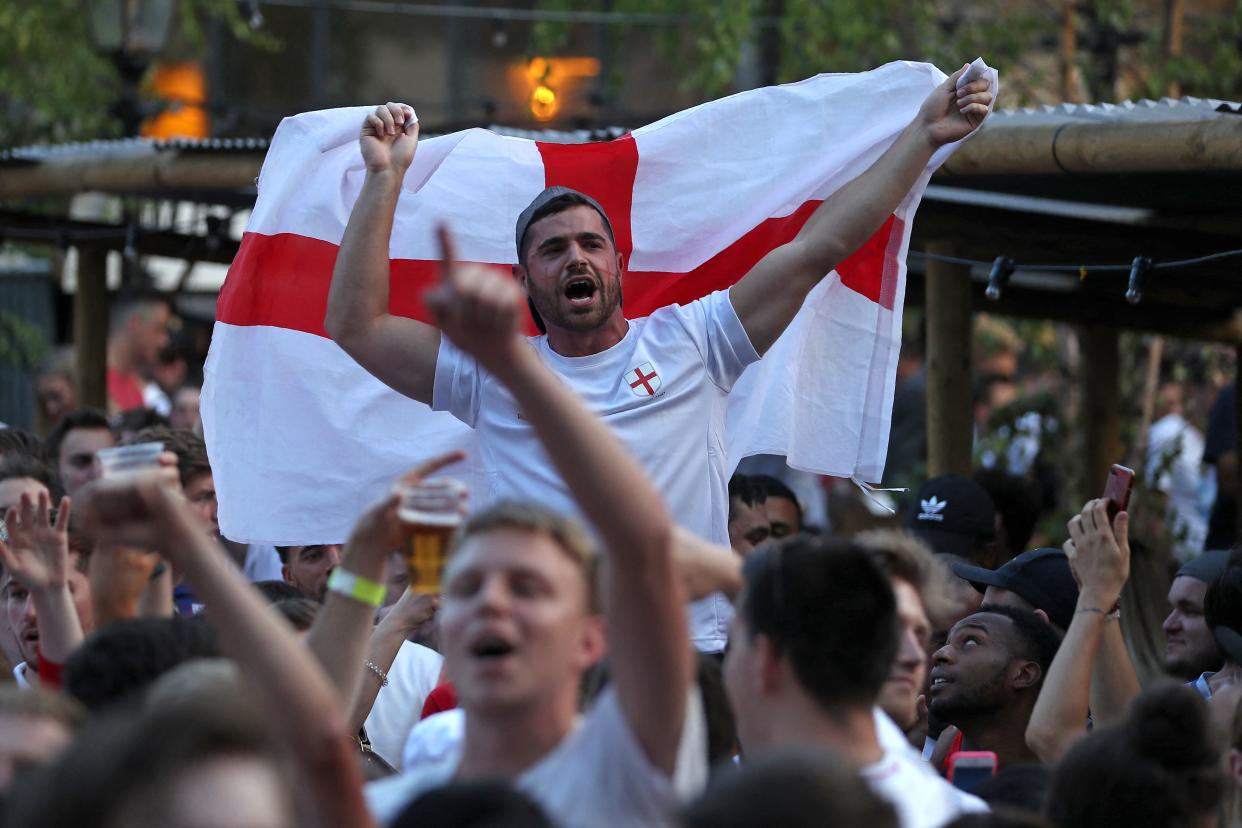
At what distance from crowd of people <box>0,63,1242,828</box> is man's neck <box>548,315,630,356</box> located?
0.01 meters

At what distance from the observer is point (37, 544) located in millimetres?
4082

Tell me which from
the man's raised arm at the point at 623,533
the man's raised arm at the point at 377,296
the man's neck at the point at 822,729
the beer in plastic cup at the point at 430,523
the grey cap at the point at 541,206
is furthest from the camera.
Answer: the grey cap at the point at 541,206

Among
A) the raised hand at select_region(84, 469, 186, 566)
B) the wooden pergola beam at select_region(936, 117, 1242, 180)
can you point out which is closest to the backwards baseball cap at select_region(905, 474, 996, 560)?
the wooden pergola beam at select_region(936, 117, 1242, 180)

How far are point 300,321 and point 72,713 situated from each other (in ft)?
9.32

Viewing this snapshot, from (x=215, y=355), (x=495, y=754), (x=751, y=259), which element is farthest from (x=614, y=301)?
(x=495, y=754)

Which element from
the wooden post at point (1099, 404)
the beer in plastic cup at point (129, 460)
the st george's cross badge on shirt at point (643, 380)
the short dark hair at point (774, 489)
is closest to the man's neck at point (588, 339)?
the st george's cross badge on shirt at point (643, 380)

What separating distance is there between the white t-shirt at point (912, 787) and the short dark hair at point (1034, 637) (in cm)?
168

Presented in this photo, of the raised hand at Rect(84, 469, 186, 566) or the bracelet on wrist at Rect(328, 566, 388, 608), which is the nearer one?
the raised hand at Rect(84, 469, 186, 566)

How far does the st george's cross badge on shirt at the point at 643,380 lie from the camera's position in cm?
466

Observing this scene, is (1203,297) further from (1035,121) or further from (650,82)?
(650,82)

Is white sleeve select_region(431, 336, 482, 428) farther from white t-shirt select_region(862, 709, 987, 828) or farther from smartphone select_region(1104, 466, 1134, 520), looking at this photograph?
white t-shirt select_region(862, 709, 987, 828)

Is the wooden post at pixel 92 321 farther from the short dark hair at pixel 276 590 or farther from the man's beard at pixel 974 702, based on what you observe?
the man's beard at pixel 974 702

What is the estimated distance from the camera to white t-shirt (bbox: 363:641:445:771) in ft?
17.0

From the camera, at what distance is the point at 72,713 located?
292 centimetres
